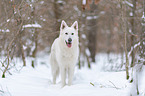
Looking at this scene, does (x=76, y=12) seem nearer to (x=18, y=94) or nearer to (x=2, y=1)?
(x=2, y=1)

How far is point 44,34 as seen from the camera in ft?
22.3

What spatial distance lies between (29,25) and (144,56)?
→ 370 cm

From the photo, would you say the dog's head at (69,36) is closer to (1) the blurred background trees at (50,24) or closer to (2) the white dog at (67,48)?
(2) the white dog at (67,48)

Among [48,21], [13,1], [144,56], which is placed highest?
[13,1]

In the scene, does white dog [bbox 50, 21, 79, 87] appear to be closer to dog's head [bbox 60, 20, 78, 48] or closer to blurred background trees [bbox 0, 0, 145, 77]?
dog's head [bbox 60, 20, 78, 48]

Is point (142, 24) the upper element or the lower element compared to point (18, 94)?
upper

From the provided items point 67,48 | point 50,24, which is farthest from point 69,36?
point 50,24

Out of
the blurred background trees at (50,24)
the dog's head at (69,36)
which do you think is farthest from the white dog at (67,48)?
the blurred background trees at (50,24)

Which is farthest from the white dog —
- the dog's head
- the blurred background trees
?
the blurred background trees

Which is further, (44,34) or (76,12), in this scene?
(76,12)

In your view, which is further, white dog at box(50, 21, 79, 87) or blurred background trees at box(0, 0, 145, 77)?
white dog at box(50, 21, 79, 87)

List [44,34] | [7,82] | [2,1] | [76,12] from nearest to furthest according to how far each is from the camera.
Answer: [7,82] < [2,1] < [44,34] < [76,12]

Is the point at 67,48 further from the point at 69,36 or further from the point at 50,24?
the point at 50,24

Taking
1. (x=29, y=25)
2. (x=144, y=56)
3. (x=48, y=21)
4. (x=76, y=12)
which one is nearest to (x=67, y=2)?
(x=76, y=12)
